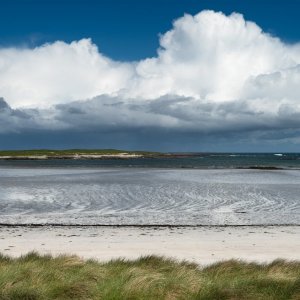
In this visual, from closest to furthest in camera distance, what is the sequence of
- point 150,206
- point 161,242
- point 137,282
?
point 137,282, point 161,242, point 150,206

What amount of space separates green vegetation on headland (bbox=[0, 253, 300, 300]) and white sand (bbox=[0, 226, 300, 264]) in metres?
3.29

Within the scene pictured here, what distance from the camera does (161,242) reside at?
18.5 metres

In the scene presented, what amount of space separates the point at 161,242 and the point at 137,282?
9114 mm

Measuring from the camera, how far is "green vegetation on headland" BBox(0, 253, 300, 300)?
8.88m

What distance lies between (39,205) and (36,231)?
11.4m

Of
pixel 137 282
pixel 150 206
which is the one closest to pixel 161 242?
pixel 137 282

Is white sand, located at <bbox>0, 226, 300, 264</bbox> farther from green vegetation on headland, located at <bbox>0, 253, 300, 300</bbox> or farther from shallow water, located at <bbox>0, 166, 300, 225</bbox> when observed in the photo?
green vegetation on headland, located at <bbox>0, 253, 300, 300</bbox>

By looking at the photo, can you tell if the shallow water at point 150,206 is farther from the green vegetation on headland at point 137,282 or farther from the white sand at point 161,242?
the green vegetation on headland at point 137,282


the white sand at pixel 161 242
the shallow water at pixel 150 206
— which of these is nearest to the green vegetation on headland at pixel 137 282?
the white sand at pixel 161 242

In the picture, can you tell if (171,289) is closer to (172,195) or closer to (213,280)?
(213,280)

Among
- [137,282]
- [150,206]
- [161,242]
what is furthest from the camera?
[150,206]

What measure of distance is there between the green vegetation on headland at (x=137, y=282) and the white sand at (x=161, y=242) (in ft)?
10.8

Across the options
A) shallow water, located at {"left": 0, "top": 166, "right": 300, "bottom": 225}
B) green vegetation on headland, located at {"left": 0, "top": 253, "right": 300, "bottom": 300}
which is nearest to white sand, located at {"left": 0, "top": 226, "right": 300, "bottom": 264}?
shallow water, located at {"left": 0, "top": 166, "right": 300, "bottom": 225}

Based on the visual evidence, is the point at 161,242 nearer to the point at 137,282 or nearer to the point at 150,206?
the point at 137,282
